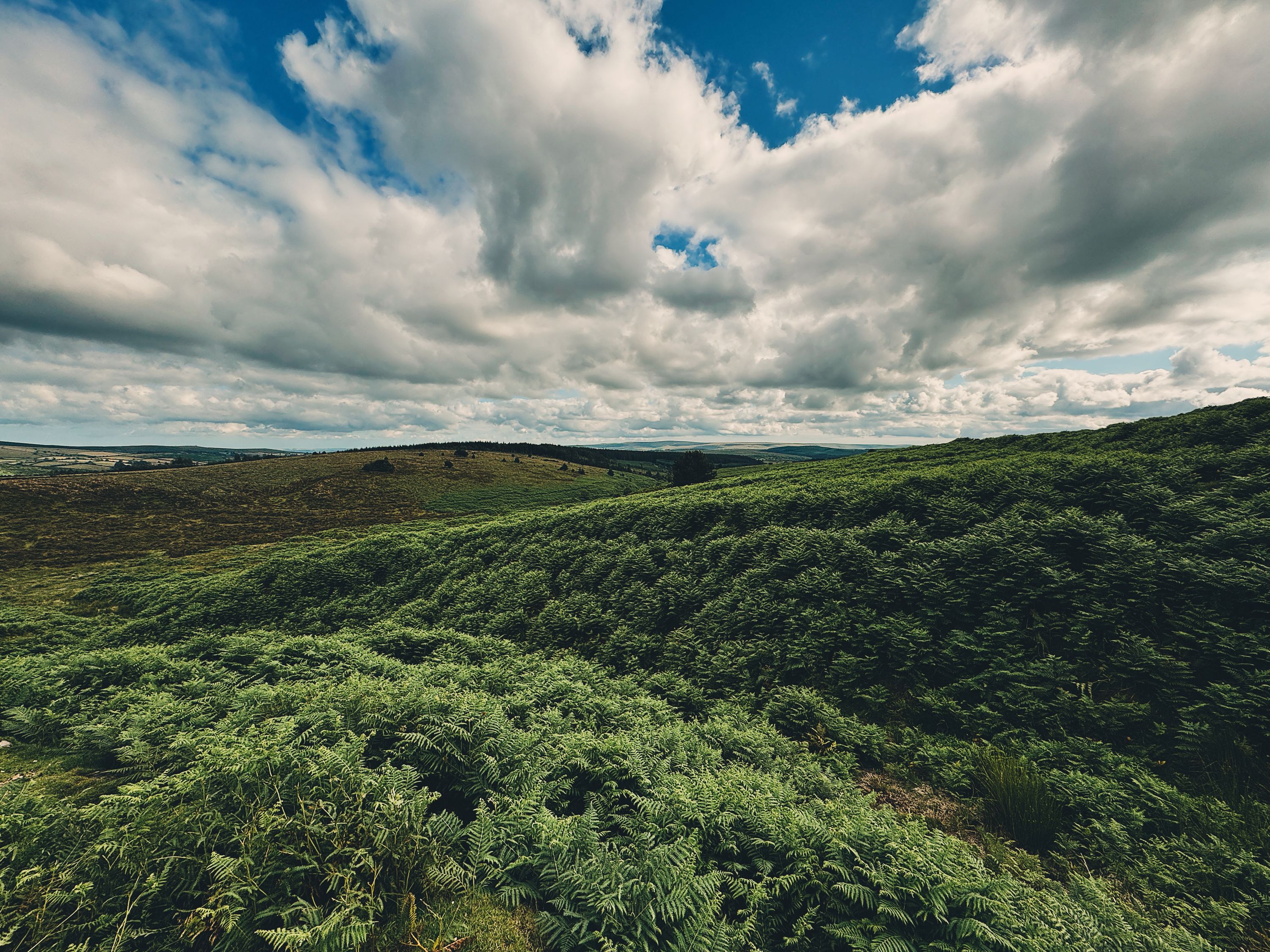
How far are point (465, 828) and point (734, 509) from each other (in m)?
13.4

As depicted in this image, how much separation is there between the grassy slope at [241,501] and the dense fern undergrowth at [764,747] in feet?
138

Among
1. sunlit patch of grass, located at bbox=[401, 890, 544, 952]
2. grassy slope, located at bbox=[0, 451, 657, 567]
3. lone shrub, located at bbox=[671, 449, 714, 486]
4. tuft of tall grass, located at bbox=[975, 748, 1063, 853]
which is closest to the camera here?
sunlit patch of grass, located at bbox=[401, 890, 544, 952]

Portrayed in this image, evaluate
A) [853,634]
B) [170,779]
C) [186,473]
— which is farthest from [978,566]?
[186,473]

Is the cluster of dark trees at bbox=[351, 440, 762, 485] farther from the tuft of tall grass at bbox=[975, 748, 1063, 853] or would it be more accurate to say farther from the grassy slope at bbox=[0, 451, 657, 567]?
the tuft of tall grass at bbox=[975, 748, 1063, 853]

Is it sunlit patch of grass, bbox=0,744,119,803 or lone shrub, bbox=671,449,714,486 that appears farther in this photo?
lone shrub, bbox=671,449,714,486

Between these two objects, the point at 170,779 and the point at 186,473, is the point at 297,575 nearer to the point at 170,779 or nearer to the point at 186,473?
the point at 170,779

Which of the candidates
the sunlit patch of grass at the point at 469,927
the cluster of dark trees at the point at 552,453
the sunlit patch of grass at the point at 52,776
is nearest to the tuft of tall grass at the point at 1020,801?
the sunlit patch of grass at the point at 469,927

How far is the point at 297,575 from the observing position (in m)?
21.9

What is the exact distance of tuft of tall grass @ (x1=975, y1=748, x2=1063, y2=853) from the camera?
6137mm

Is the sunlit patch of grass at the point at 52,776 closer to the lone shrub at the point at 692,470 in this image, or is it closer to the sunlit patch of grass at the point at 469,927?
→ the sunlit patch of grass at the point at 469,927

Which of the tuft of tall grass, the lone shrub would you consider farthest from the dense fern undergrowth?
the lone shrub

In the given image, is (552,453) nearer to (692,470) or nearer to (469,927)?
(692,470)

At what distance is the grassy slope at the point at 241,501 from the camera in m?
45.4

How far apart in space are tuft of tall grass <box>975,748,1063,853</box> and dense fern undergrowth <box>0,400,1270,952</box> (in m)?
0.04
